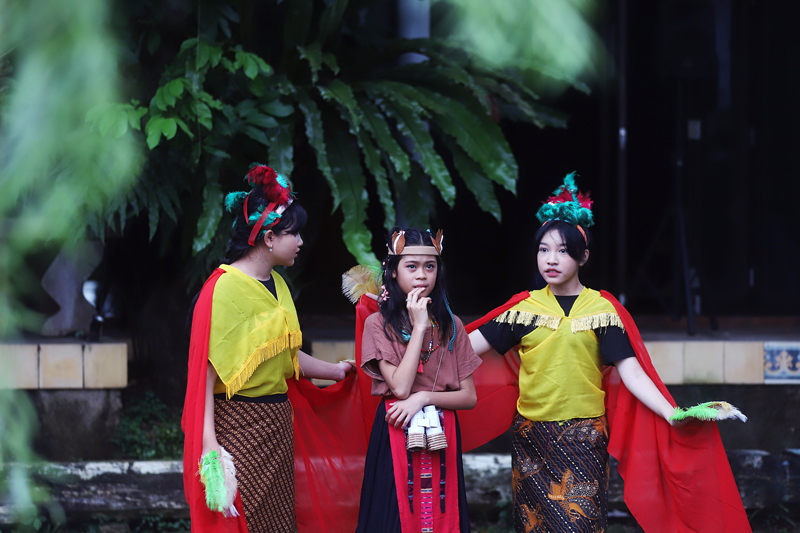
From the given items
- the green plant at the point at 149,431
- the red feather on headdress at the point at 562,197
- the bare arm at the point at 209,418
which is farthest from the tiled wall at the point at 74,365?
the red feather on headdress at the point at 562,197

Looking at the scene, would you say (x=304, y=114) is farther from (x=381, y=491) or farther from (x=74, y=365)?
(x=381, y=491)

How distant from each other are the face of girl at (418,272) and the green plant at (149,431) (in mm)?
2201

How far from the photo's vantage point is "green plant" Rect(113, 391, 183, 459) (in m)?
3.72

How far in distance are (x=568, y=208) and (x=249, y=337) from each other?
1060 mm

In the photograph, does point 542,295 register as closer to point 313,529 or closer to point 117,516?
point 313,529

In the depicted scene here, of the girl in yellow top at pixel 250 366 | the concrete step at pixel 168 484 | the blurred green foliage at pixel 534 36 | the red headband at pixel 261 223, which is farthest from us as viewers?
the concrete step at pixel 168 484

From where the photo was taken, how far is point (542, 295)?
231 cm

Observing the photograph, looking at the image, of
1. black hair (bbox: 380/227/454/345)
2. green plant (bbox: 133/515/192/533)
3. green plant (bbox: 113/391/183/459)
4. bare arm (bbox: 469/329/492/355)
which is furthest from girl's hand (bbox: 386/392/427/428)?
green plant (bbox: 113/391/183/459)

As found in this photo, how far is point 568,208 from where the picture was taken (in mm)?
2256

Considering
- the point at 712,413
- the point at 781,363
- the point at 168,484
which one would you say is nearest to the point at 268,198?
the point at 712,413

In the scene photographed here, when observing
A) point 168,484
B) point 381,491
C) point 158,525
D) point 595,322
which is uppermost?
point 595,322

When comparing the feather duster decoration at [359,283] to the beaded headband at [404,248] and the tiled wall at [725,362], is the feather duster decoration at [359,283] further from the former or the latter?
→ the tiled wall at [725,362]

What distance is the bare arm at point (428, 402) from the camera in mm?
2000

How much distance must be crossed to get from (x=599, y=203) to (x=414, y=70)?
188cm
